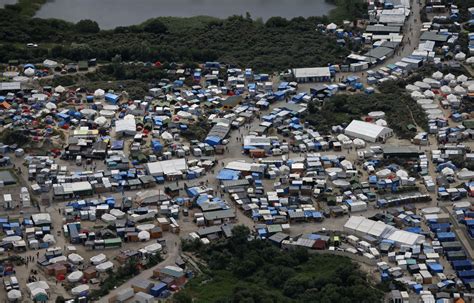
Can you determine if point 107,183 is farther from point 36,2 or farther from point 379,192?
point 36,2

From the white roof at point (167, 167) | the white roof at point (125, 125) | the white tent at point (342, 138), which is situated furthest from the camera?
the white roof at point (125, 125)

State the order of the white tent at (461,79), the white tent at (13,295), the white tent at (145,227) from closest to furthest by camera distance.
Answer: the white tent at (13,295) < the white tent at (145,227) < the white tent at (461,79)

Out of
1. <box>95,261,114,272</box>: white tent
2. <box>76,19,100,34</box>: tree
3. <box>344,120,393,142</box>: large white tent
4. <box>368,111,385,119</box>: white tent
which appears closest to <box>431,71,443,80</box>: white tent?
<box>368,111,385,119</box>: white tent

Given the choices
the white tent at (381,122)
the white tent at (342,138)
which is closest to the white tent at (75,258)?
the white tent at (342,138)

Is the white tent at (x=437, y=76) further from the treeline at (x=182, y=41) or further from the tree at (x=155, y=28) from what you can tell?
the tree at (x=155, y=28)

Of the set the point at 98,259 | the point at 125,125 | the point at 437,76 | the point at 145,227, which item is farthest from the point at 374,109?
the point at 98,259

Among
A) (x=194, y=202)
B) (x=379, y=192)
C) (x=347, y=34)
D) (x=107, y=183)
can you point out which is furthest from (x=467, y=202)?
(x=347, y=34)
